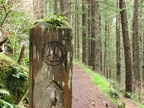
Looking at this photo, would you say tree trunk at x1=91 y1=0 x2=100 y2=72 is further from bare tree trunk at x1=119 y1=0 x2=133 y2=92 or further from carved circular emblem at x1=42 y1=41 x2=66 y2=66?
carved circular emblem at x1=42 y1=41 x2=66 y2=66

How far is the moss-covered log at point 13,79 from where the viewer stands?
5.83 meters

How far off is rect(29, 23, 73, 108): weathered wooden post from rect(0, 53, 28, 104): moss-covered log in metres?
2.52

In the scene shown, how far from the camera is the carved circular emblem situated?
3373 millimetres

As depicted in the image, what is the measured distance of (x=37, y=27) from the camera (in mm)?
3408

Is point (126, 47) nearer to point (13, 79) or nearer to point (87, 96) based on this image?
point (87, 96)

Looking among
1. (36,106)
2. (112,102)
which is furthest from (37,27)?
(112,102)

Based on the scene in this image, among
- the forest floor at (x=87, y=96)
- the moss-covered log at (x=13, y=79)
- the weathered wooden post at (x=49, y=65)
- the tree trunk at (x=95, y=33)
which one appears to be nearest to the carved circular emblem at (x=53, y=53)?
the weathered wooden post at (x=49, y=65)

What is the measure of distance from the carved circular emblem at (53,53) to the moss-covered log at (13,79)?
265 cm

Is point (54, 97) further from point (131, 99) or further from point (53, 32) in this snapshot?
point (131, 99)

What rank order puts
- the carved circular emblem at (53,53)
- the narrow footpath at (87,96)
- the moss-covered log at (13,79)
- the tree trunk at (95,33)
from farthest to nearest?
1. the tree trunk at (95,33)
2. the narrow footpath at (87,96)
3. the moss-covered log at (13,79)
4. the carved circular emblem at (53,53)

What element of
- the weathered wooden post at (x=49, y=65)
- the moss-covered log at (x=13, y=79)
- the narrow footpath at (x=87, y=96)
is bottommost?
the narrow footpath at (x=87, y=96)

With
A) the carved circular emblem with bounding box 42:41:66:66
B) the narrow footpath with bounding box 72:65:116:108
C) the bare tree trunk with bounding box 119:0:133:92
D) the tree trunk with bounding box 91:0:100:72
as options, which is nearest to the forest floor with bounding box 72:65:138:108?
the narrow footpath with bounding box 72:65:116:108

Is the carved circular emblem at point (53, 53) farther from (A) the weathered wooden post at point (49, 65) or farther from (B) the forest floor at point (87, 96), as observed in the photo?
(B) the forest floor at point (87, 96)

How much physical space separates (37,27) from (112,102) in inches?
266
